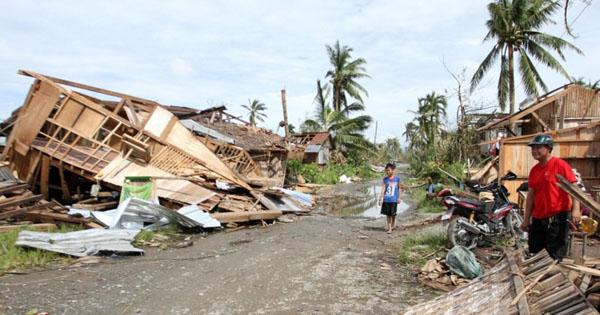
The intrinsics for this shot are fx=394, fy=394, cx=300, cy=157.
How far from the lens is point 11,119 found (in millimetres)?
13109

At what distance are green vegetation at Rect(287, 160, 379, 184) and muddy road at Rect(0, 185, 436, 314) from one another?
16.3 m

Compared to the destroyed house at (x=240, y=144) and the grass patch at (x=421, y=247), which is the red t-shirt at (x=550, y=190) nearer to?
the grass patch at (x=421, y=247)

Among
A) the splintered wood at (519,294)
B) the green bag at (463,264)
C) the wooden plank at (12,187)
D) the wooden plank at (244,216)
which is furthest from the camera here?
the wooden plank at (244,216)

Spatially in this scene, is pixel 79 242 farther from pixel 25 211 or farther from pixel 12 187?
pixel 12 187

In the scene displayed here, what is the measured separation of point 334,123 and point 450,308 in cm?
2897

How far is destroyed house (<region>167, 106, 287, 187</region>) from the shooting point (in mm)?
17797

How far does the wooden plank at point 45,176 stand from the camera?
10477mm

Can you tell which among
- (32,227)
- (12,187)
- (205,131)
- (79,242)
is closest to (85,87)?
(12,187)

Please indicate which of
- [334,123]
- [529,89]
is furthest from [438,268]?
[334,123]

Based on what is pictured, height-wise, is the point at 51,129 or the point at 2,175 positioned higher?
the point at 51,129

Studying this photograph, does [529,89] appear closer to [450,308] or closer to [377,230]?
[377,230]

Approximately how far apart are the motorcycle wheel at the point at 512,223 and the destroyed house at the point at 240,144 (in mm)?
11548

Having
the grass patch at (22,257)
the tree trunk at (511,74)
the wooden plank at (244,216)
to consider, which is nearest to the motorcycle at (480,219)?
the wooden plank at (244,216)

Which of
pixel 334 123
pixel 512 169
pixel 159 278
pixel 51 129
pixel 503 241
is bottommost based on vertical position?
pixel 159 278
